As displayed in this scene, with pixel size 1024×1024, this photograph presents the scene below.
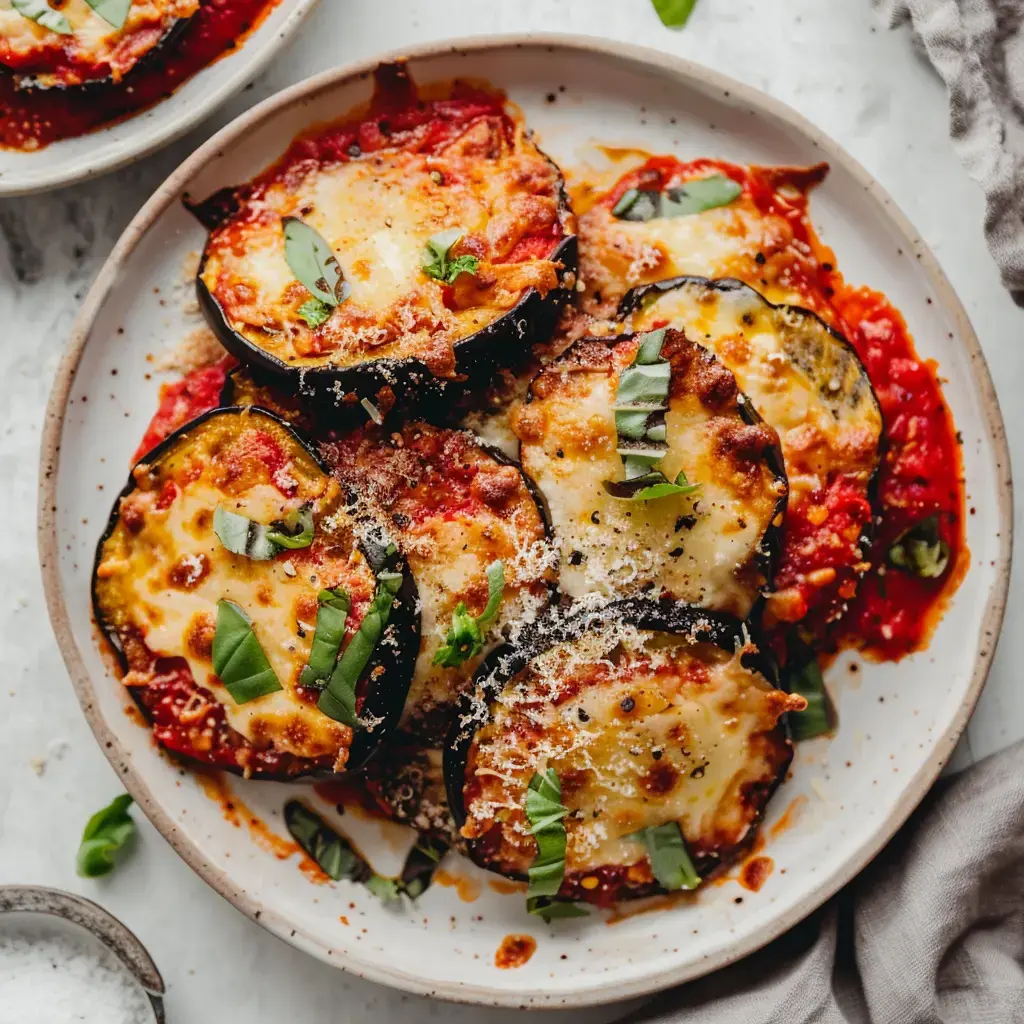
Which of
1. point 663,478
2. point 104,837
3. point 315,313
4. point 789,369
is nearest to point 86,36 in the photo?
point 315,313

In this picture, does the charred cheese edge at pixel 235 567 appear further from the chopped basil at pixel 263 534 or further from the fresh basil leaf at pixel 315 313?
the fresh basil leaf at pixel 315 313

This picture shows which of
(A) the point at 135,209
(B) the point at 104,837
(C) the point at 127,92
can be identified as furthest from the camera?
(A) the point at 135,209

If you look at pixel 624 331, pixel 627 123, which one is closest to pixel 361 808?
pixel 624 331

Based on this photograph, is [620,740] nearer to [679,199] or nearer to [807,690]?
[807,690]

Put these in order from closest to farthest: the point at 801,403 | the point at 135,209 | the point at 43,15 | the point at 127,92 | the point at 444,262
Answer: the point at 444,262 → the point at 801,403 → the point at 43,15 → the point at 127,92 → the point at 135,209

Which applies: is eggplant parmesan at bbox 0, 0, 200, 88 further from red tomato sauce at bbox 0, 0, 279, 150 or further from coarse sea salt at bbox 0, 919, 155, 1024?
coarse sea salt at bbox 0, 919, 155, 1024

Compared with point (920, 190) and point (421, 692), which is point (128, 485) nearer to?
point (421, 692)
